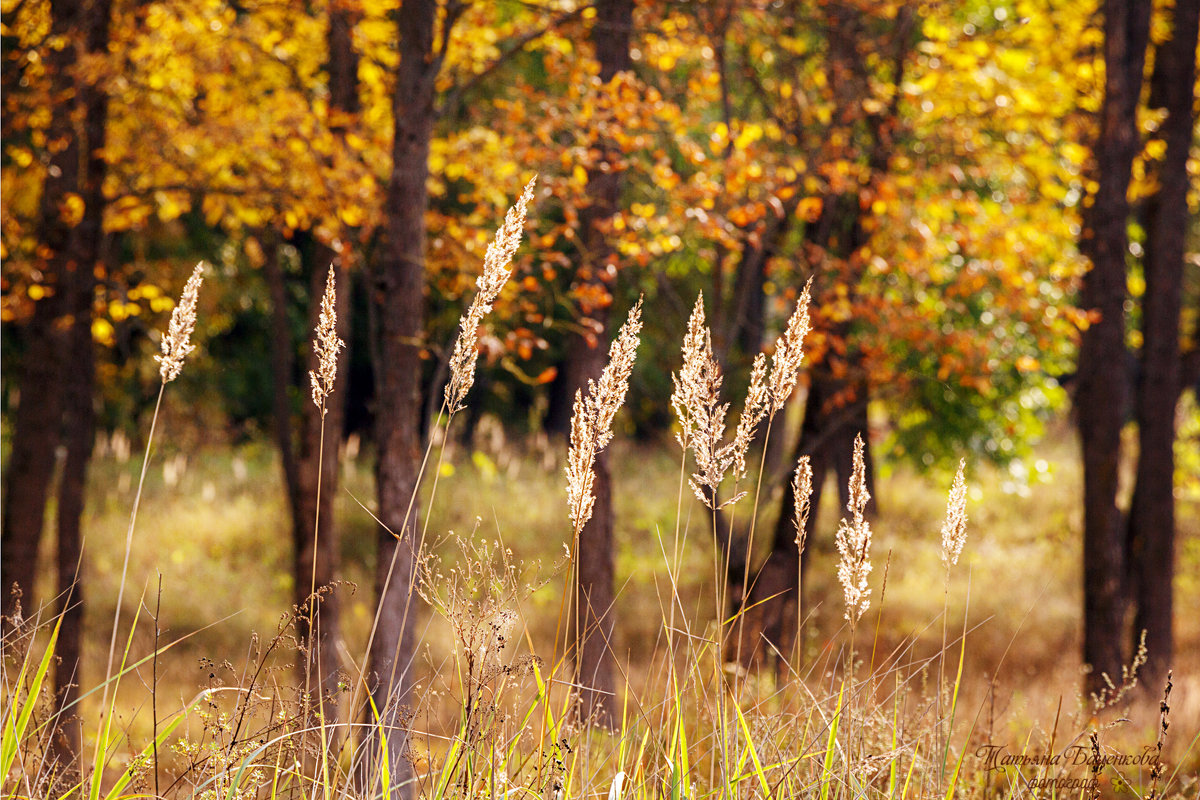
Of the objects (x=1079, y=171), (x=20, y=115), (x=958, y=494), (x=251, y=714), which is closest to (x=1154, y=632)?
(x=1079, y=171)

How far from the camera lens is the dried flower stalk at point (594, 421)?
2180 millimetres

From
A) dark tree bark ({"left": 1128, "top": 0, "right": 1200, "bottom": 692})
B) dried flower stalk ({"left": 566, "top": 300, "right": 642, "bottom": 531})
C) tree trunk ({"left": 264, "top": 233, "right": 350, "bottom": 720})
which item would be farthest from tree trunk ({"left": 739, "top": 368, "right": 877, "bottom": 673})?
dried flower stalk ({"left": 566, "top": 300, "right": 642, "bottom": 531})

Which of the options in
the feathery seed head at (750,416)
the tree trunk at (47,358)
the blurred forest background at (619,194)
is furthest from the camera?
the tree trunk at (47,358)

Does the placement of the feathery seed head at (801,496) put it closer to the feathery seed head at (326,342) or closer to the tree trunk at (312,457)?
the feathery seed head at (326,342)

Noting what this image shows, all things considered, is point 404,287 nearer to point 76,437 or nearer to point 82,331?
point 82,331

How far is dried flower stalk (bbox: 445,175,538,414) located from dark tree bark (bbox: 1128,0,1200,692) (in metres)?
8.34

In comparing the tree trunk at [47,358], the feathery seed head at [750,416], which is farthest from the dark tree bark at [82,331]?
the feathery seed head at [750,416]

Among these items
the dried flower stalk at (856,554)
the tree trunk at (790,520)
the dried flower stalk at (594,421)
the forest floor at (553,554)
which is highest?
the dried flower stalk at (594,421)

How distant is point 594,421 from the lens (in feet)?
7.34

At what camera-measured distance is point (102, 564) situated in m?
14.1

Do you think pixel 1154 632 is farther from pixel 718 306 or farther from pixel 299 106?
pixel 299 106

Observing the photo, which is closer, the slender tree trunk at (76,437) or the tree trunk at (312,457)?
the tree trunk at (312,457)

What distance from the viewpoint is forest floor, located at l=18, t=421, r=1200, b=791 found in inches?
463

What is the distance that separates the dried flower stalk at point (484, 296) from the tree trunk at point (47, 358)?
6.01 m
